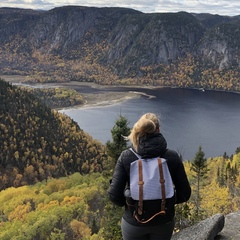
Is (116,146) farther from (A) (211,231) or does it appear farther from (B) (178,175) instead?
(B) (178,175)

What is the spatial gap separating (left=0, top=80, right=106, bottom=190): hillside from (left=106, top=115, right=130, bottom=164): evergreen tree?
66.3 m

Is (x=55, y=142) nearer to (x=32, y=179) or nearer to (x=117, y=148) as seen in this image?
(x=32, y=179)

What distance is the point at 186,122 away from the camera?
468 feet

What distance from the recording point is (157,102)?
197250mm

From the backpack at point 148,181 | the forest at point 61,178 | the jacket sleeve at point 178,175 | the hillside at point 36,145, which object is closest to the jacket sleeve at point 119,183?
the backpack at point 148,181

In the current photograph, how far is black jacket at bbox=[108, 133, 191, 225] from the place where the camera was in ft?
17.7

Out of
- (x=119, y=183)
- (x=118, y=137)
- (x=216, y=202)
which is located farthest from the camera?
(x=216, y=202)

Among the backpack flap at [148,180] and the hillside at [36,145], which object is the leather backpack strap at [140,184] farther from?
the hillside at [36,145]

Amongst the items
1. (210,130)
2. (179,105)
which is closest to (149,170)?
(210,130)

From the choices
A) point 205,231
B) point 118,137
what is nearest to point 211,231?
point 205,231

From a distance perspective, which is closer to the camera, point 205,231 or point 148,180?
point 148,180

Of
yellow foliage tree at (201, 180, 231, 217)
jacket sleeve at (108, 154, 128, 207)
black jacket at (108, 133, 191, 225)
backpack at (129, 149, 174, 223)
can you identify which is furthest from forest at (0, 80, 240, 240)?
backpack at (129, 149, 174, 223)

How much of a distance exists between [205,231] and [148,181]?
A: 5574mm

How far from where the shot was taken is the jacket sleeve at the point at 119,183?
17.8 feet
